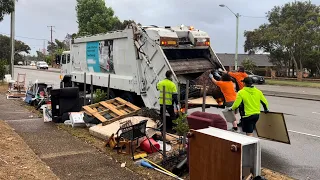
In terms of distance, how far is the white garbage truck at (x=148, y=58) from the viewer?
917 cm

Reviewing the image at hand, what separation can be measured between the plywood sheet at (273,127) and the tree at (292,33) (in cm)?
3003

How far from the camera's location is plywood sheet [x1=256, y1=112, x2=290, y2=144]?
641 centimetres

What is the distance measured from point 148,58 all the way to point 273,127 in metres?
4.10

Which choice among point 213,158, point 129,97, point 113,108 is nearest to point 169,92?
point 113,108

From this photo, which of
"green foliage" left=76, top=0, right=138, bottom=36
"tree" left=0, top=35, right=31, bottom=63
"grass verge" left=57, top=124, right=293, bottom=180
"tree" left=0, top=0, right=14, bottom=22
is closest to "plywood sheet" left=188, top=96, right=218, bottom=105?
"grass verge" left=57, top=124, right=293, bottom=180

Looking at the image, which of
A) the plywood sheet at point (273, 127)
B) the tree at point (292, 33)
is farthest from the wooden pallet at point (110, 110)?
the tree at point (292, 33)

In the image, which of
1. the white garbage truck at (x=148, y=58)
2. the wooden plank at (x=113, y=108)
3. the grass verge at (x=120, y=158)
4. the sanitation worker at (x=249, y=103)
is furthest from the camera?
the white garbage truck at (x=148, y=58)

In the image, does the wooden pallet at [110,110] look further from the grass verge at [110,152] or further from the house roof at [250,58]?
the house roof at [250,58]

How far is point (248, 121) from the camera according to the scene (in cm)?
650

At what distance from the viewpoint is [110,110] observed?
9.14 m

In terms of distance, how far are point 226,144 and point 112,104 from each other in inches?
249

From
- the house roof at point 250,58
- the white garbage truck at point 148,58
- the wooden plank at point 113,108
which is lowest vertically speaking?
the wooden plank at point 113,108

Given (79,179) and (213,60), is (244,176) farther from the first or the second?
(213,60)

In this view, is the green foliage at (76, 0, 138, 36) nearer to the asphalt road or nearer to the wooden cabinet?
the asphalt road
